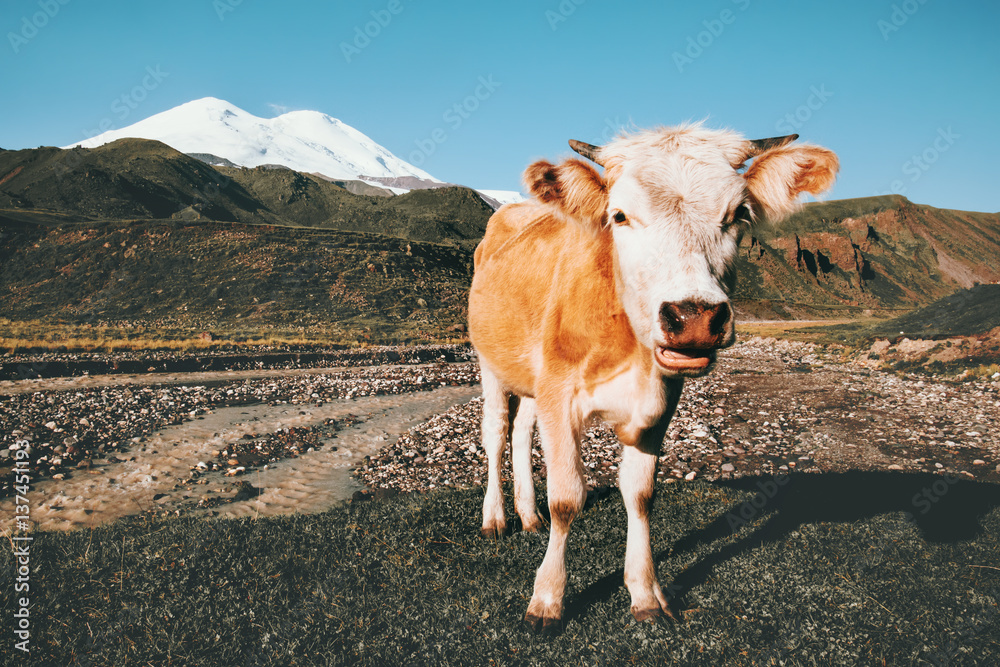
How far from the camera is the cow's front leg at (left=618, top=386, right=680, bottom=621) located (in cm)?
414

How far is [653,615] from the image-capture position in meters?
4.08

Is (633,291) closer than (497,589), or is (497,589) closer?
(633,291)

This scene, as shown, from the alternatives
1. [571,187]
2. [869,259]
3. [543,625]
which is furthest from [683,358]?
[869,259]

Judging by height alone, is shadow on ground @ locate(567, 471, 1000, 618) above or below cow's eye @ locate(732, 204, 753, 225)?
below

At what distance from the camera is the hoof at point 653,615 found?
406cm

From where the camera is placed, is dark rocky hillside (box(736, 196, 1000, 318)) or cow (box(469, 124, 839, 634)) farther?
dark rocky hillside (box(736, 196, 1000, 318))

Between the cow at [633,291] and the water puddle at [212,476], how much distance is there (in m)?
4.64

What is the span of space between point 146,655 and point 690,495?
5.93 m

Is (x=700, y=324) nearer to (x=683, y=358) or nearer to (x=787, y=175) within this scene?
(x=683, y=358)

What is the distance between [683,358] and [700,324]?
0.27 metres

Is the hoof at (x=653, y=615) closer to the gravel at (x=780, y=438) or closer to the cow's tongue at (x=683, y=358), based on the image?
the cow's tongue at (x=683, y=358)

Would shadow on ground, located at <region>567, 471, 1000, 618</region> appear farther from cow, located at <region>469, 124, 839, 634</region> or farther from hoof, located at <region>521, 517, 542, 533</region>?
hoof, located at <region>521, 517, 542, 533</region>

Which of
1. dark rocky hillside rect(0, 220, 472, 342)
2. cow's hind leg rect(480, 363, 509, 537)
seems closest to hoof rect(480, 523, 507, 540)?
cow's hind leg rect(480, 363, 509, 537)
